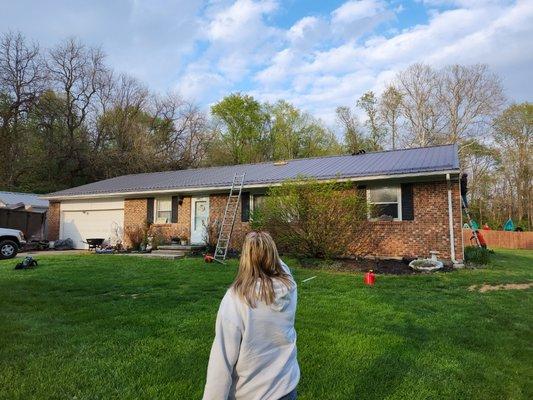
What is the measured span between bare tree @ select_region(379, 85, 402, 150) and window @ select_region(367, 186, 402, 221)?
24.3 metres

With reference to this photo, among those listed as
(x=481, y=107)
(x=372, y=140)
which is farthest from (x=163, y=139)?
(x=481, y=107)

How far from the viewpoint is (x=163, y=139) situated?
130ft

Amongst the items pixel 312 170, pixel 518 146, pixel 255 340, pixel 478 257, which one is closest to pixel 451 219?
pixel 478 257

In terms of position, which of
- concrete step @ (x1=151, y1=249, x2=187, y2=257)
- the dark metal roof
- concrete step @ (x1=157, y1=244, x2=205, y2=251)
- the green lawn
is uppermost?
Answer: the dark metal roof

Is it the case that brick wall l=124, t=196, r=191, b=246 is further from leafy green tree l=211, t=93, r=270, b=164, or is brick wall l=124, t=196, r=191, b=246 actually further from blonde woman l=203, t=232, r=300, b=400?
leafy green tree l=211, t=93, r=270, b=164

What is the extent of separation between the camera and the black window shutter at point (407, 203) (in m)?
13.4

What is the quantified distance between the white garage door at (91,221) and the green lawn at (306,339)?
11058mm

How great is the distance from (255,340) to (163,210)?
681 inches

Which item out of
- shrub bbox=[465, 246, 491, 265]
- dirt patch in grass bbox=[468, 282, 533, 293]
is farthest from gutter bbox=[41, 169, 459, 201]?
dirt patch in grass bbox=[468, 282, 533, 293]

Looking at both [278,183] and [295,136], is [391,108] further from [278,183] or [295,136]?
[278,183]

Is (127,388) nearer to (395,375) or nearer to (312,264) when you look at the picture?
(395,375)

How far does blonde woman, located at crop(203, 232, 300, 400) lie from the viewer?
215cm

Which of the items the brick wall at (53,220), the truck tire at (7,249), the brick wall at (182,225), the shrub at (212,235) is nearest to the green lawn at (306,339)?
the shrub at (212,235)

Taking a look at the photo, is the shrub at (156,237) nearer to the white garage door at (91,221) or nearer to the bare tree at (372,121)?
the white garage door at (91,221)
